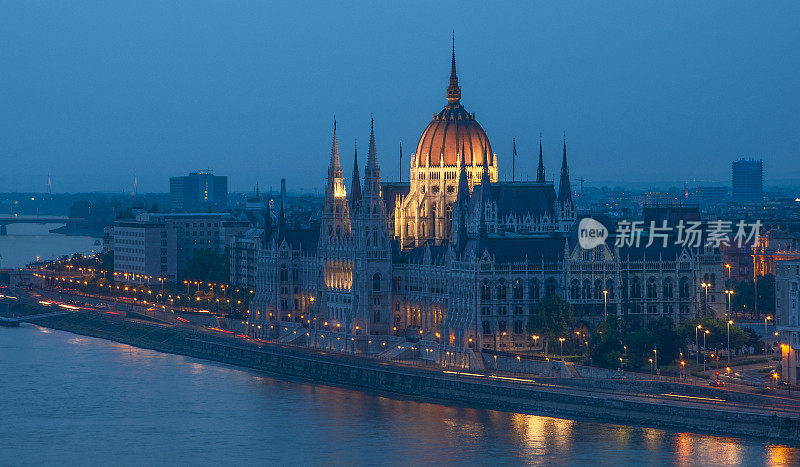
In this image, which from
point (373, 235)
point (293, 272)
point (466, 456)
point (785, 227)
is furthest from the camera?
point (785, 227)

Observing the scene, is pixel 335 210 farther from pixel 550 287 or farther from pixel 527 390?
pixel 527 390

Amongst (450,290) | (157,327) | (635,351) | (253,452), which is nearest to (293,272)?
(157,327)

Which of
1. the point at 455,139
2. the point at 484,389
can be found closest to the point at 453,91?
the point at 455,139

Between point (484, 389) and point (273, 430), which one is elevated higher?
point (484, 389)

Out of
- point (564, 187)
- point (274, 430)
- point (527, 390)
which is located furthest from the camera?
point (564, 187)

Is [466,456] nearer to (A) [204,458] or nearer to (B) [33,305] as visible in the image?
(A) [204,458]

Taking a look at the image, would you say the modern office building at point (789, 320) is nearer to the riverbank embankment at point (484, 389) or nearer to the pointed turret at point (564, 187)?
the riverbank embankment at point (484, 389)

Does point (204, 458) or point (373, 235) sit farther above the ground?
point (373, 235)
